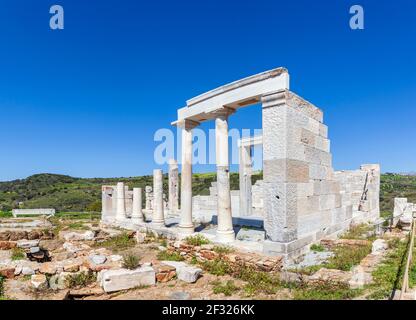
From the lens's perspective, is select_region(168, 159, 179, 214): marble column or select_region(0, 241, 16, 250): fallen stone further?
select_region(168, 159, 179, 214): marble column

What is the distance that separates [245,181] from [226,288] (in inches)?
541

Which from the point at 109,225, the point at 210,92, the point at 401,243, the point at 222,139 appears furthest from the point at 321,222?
the point at 109,225

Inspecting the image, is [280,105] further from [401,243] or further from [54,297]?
[54,297]

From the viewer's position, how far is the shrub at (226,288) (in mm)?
6316

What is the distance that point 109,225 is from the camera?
720 inches

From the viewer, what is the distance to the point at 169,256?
977cm

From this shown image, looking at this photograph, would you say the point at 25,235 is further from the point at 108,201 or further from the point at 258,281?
the point at 258,281

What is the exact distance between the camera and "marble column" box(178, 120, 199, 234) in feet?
37.7

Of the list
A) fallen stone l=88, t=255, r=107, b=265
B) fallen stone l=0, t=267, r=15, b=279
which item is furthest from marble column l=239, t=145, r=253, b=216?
fallen stone l=0, t=267, r=15, b=279

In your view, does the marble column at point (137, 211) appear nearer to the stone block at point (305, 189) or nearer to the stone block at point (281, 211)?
the stone block at point (281, 211)

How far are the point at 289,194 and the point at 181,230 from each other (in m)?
4.93

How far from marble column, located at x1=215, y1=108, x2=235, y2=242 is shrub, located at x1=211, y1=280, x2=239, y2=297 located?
9.58 feet

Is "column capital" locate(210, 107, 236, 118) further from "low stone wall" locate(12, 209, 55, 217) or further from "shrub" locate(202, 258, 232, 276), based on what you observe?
"low stone wall" locate(12, 209, 55, 217)

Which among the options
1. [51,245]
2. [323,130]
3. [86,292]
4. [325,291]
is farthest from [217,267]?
[51,245]
